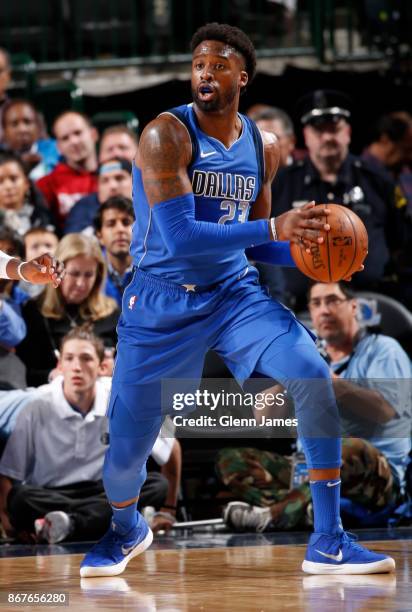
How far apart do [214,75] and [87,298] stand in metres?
2.58

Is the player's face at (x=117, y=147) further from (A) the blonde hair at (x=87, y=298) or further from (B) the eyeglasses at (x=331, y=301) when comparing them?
(B) the eyeglasses at (x=331, y=301)

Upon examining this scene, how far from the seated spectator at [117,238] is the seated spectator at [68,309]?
0.36 m

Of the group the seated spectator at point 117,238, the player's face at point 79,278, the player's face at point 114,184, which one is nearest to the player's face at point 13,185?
the player's face at point 114,184

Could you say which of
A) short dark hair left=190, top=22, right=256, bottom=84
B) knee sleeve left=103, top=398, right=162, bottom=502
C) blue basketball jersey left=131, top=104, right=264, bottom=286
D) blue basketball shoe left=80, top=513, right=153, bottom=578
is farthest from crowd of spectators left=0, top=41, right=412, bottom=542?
short dark hair left=190, top=22, right=256, bottom=84

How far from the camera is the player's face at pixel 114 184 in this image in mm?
7609

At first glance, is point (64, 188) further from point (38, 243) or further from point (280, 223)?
point (280, 223)

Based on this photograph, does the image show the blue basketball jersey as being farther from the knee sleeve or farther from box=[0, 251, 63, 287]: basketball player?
the knee sleeve

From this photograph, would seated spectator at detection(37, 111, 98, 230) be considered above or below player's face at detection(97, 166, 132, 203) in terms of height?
above

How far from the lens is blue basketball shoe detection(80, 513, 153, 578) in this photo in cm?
447

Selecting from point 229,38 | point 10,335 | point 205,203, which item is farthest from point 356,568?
point 10,335

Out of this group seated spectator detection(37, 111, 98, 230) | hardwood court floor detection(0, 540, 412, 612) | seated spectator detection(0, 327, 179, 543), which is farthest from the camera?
seated spectator detection(37, 111, 98, 230)

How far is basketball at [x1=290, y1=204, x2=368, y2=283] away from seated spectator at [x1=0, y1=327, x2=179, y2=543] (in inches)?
88.6

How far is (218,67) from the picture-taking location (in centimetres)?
439

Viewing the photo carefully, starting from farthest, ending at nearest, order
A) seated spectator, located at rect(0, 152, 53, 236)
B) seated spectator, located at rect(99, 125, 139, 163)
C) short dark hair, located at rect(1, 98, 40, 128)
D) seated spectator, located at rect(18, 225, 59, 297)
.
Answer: short dark hair, located at rect(1, 98, 40, 128) < seated spectator, located at rect(99, 125, 139, 163) < seated spectator, located at rect(0, 152, 53, 236) < seated spectator, located at rect(18, 225, 59, 297)
